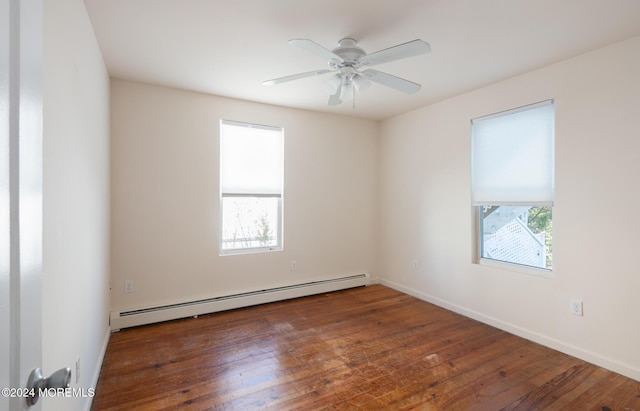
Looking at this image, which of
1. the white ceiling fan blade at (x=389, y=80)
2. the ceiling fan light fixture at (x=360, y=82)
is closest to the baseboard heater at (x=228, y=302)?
the ceiling fan light fixture at (x=360, y=82)

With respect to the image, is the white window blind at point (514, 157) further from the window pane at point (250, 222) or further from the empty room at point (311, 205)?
the window pane at point (250, 222)

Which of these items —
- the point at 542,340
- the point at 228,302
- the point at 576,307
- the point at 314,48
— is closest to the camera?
the point at 314,48

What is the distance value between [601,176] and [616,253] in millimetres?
625

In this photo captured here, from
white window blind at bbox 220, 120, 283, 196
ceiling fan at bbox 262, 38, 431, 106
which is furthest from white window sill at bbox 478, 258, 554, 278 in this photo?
white window blind at bbox 220, 120, 283, 196

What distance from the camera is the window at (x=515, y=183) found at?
2850mm

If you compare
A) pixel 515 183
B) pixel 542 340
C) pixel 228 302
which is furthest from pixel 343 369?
pixel 515 183

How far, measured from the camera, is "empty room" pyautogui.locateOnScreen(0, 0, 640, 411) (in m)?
1.53

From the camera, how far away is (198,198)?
3.49 metres

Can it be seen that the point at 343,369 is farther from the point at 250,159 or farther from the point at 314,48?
the point at 250,159

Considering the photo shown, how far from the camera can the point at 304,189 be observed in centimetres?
418

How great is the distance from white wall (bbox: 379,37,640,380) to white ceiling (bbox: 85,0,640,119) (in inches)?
10.1

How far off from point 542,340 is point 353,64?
118 inches

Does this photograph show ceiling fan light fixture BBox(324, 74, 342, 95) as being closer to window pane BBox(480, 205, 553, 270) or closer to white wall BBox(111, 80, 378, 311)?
white wall BBox(111, 80, 378, 311)

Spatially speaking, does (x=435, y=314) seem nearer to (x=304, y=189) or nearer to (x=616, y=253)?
(x=616, y=253)
